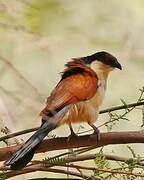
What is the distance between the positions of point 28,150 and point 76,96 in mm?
280

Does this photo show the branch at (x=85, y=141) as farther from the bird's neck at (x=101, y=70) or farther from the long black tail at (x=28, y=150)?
the bird's neck at (x=101, y=70)

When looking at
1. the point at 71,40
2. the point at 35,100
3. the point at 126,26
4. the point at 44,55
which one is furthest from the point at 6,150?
the point at 126,26

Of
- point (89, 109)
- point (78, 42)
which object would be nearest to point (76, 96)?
point (89, 109)

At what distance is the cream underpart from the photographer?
4.01 ft

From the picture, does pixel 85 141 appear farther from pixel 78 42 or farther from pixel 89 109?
pixel 78 42

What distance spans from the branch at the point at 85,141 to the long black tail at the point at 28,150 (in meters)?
0.01

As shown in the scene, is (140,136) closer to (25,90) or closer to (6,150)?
(6,150)

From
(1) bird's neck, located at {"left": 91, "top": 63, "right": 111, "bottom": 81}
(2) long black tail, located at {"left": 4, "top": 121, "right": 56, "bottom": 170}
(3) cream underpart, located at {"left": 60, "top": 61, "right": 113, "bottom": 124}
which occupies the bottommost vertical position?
(2) long black tail, located at {"left": 4, "top": 121, "right": 56, "bottom": 170}

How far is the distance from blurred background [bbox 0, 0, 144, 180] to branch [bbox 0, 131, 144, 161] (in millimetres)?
613

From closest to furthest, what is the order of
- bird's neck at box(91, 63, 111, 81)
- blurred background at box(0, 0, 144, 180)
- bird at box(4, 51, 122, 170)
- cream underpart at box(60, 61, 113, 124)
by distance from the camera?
bird at box(4, 51, 122, 170), cream underpart at box(60, 61, 113, 124), bird's neck at box(91, 63, 111, 81), blurred background at box(0, 0, 144, 180)

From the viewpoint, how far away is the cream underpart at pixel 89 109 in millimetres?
1222

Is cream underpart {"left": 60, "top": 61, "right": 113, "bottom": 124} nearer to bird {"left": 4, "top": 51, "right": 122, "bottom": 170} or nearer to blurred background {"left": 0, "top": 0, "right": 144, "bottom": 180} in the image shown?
bird {"left": 4, "top": 51, "right": 122, "bottom": 170}

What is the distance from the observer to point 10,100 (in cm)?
144

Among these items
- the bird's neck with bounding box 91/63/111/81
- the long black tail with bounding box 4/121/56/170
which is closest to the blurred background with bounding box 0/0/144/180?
the bird's neck with bounding box 91/63/111/81
